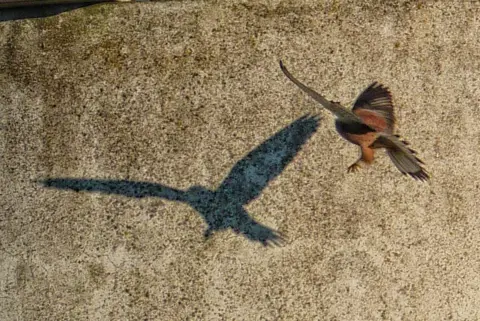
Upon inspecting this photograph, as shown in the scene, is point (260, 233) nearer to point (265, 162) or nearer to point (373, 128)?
point (265, 162)

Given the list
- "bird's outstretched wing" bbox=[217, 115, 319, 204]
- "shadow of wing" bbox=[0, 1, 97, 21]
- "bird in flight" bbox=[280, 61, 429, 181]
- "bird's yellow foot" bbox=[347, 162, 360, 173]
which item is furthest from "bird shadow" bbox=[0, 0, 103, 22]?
"bird's yellow foot" bbox=[347, 162, 360, 173]

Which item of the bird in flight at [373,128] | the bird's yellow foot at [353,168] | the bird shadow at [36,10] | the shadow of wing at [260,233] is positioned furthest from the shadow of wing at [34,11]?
the bird's yellow foot at [353,168]

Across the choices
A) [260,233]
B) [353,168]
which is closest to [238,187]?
[260,233]

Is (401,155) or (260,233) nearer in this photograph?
(401,155)

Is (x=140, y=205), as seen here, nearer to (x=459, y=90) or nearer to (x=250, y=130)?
(x=250, y=130)

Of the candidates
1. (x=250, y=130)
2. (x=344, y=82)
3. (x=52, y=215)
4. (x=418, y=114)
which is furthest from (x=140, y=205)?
(x=418, y=114)

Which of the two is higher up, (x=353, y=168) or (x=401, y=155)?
(x=401, y=155)
